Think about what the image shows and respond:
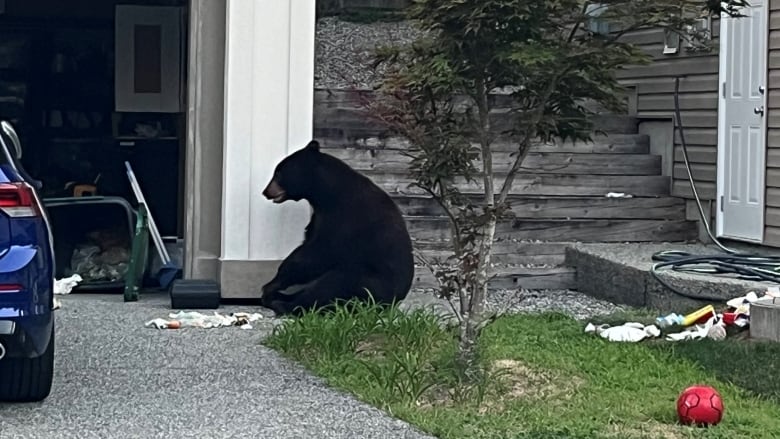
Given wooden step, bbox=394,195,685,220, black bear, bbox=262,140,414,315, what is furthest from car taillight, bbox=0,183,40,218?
wooden step, bbox=394,195,685,220

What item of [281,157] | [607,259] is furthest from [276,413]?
[607,259]

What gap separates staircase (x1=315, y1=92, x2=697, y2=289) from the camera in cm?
1005

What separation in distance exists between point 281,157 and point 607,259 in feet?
7.90

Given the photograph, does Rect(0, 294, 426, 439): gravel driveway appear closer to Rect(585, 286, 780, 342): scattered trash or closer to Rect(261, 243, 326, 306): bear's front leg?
Rect(261, 243, 326, 306): bear's front leg

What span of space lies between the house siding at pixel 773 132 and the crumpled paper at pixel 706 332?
8.00 ft

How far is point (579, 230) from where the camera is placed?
10.4 metres

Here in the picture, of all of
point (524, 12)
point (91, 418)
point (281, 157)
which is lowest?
point (91, 418)

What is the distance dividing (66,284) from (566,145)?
13.8ft

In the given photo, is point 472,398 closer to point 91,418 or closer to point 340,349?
point 340,349

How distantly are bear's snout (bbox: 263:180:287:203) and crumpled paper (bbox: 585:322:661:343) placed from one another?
222cm

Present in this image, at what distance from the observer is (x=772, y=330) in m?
7.05

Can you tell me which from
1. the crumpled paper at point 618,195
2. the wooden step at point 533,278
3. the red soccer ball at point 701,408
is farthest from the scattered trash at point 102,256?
the red soccer ball at point 701,408

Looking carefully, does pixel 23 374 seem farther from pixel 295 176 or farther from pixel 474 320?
pixel 295 176

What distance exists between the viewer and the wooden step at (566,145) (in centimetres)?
1090
